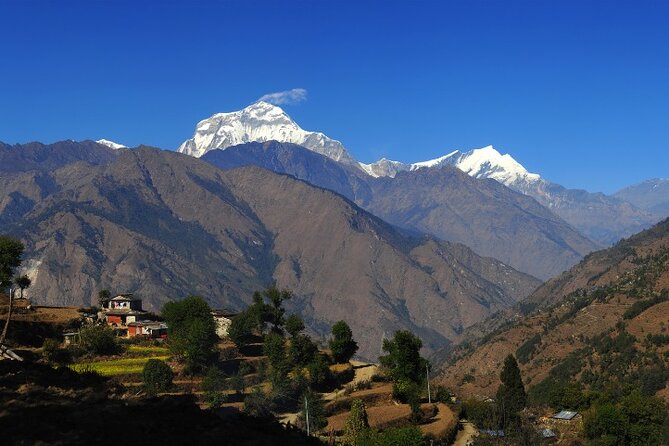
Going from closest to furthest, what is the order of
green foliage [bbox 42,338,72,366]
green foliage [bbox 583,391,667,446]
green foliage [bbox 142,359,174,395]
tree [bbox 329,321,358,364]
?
green foliage [bbox 42,338,72,366]
green foliage [bbox 142,359,174,395]
green foliage [bbox 583,391,667,446]
tree [bbox 329,321,358,364]

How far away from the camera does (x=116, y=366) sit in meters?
83.5

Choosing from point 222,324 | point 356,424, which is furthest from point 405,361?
point 222,324

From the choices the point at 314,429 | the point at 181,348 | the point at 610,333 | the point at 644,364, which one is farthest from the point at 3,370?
the point at 610,333

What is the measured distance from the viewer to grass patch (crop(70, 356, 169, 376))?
79562 mm

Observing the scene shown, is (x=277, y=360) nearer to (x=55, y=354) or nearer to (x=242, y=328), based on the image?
(x=242, y=328)

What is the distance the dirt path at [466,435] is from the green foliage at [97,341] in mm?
43169

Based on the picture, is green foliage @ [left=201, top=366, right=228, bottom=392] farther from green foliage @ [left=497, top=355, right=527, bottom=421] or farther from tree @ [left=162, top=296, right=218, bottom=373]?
green foliage @ [left=497, top=355, right=527, bottom=421]

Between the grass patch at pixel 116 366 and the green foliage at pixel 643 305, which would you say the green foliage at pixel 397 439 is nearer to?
the grass patch at pixel 116 366

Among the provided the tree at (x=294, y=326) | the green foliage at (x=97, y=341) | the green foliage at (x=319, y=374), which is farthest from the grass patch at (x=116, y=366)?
the tree at (x=294, y=326)

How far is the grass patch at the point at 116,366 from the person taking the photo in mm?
79562

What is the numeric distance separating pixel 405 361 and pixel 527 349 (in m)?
109

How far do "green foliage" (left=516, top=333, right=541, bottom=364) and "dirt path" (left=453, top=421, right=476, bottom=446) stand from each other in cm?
10665

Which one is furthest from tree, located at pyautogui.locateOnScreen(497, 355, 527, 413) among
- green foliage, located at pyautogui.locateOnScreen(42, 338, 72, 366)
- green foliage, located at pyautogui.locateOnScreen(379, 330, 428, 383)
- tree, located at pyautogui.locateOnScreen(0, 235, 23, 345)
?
tree, located at pyautogui.locateOnScreen(0, 235, 23, 345)

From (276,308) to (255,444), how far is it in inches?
3281
